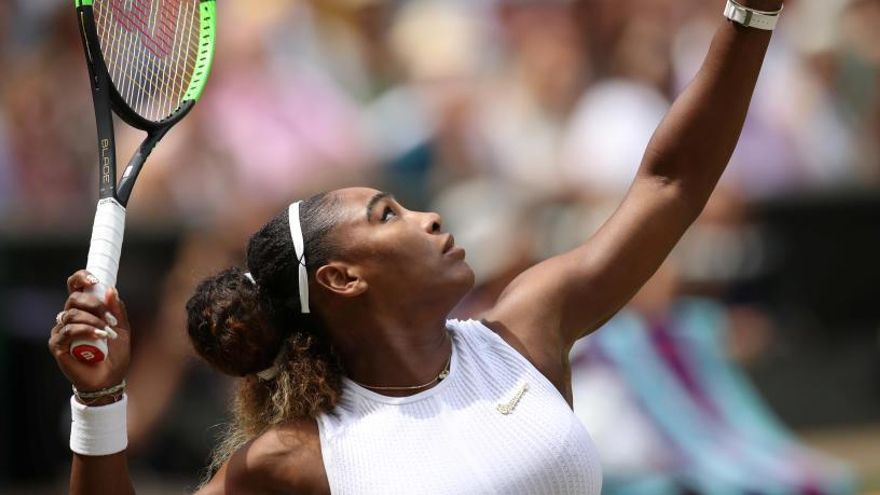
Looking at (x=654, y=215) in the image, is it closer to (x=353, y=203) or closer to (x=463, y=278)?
(x=463, y=278)

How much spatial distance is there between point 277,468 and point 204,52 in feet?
3.81

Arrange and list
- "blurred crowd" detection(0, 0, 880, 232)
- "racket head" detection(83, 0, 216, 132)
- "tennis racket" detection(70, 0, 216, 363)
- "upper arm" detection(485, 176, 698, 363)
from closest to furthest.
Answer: "tennis racket" detection(70, 0, 216, 363) < "upper arm" detection(485, 176, 698, 363) < "racket head" detection(83, 0, 216, 132) < "blurred crowd" detection(0, 0, 880, 232)

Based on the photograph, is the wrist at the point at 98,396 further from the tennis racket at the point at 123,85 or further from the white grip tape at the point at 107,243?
the white grip tape at the point at 107,243

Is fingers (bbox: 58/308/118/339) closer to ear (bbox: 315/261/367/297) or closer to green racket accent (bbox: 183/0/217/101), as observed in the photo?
ear (bbox: 315/261/367/297)

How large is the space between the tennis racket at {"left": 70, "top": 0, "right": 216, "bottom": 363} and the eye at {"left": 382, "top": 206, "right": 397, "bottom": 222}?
0.56 meters

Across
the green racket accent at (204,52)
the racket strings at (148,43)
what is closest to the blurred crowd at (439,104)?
the racket strings at (148,43)

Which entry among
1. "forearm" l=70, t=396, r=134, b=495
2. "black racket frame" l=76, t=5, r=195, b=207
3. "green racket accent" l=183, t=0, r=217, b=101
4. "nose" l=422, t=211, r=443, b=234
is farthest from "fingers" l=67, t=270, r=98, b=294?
"green racket accent" l=183, t=0, r=217, b=101

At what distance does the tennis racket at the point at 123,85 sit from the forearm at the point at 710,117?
115 cm

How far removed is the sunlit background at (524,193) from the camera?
6488 mm

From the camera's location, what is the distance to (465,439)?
3.20 meters

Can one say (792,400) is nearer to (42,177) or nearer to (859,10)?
(859,10)

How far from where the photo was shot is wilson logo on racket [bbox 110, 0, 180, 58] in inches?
151

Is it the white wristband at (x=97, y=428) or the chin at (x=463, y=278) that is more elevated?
the chin at (x=463, y=278)

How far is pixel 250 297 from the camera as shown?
3.38 meters
